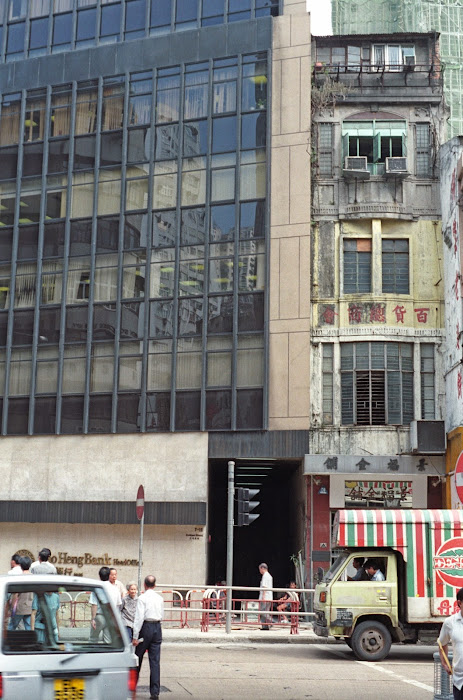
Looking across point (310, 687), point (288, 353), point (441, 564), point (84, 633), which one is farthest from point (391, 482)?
point (84, 633)

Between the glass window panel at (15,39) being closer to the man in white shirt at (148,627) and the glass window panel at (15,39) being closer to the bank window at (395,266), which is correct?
the bank window at (395,266)

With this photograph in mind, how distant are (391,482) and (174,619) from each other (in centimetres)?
Result: 780

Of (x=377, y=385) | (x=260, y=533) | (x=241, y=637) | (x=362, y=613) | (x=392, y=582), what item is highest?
(x=377, y=385)

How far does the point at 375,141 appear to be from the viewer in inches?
1193

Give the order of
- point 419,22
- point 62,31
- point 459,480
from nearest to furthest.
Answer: point 459,480 < point 62,31 < point 419,22

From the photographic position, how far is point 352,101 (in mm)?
30594

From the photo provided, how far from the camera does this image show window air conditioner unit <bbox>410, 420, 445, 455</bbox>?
1083 inches

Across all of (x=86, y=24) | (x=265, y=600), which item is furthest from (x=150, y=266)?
(x=265, y=600)

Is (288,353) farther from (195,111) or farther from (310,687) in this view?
(310,687)

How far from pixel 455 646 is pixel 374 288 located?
21.1 m

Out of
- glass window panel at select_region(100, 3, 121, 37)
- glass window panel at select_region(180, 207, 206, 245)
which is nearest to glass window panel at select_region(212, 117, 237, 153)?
glass window panel at select_region(180, 207, 206, 245)

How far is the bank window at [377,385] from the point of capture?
28.5 metres

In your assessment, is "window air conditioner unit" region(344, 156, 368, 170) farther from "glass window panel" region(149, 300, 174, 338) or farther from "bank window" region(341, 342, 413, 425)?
"glass window panel" region(149, 300, 174, 338)

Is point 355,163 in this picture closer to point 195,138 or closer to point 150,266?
point 195,138
